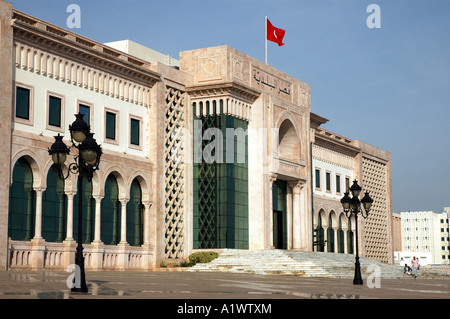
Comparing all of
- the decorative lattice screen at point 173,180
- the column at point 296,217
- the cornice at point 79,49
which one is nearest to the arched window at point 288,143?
the column at point 296,217

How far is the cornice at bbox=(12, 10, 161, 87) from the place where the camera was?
31.4 metres

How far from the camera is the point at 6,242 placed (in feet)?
96.0

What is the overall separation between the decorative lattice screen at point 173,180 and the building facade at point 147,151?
0.08 meters

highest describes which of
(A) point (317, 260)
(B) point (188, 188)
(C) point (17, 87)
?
(C) point (17, 87)

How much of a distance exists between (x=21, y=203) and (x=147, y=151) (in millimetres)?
9958

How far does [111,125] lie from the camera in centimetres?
3697

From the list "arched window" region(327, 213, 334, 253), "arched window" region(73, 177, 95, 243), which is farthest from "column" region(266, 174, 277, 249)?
"arched window" region(327, 213, 334, 253)

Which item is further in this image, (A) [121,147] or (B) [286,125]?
(B) [286,125]

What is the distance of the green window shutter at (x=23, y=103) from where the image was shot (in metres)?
31.0

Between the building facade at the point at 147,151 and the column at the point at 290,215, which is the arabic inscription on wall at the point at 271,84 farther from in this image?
the column at the point at 290,215

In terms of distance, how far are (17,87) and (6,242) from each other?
667cm

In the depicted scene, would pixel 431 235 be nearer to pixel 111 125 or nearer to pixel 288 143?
pixel 288 143
